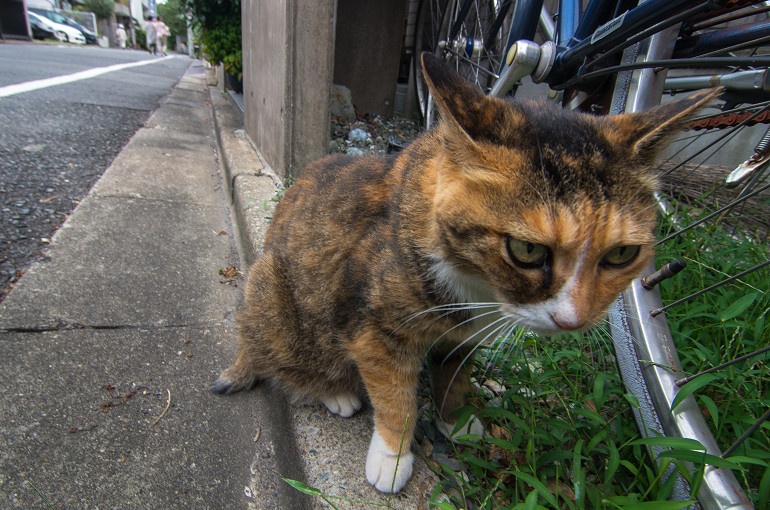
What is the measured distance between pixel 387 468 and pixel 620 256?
90 cm

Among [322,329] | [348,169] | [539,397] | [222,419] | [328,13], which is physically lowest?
[222,419]

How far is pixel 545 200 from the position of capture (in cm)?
97

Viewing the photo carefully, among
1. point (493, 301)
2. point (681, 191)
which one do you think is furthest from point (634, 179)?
point (681, 191)

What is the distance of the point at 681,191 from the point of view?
2.74m

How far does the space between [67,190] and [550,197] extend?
10.8 ft

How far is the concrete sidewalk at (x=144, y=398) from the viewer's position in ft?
3.95

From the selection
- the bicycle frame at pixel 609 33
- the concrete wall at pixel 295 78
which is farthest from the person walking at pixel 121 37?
the bicycle frame at pixel 609 33

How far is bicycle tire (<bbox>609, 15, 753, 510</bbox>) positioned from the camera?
3.37ft

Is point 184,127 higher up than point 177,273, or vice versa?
point 184,127

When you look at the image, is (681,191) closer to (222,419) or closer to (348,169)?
(348,169)

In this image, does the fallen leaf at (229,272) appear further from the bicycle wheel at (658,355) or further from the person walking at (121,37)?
the person walking at (121,37)

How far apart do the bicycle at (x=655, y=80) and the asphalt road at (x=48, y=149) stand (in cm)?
264

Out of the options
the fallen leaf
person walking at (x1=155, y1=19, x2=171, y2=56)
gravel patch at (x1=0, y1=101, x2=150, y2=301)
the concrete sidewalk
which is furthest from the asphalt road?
person walking at (x1=155, y1=19, x2=171, y2=56)

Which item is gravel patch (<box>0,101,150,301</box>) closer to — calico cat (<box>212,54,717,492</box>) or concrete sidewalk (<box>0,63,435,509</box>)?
concrete sidewalk (<box>0,63,435,509</box>)
